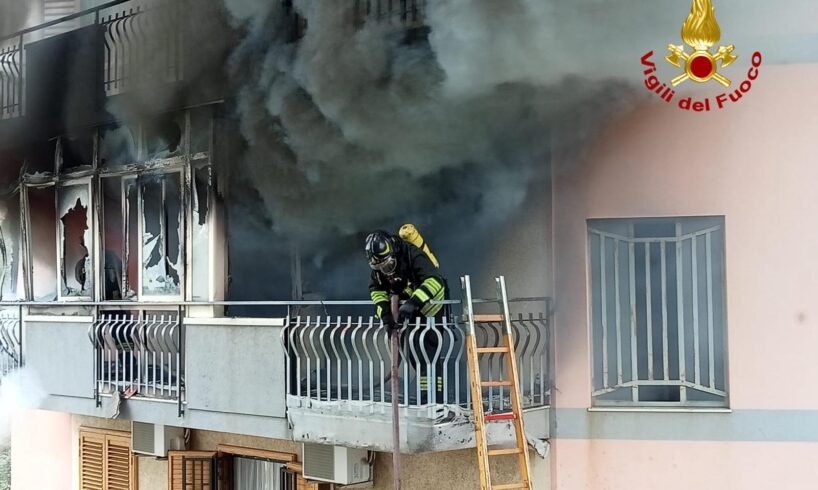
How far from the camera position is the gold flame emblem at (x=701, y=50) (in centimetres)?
736

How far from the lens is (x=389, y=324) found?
283 inches

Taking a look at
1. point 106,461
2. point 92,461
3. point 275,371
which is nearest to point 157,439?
point 106,461

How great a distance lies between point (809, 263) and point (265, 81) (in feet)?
18.0

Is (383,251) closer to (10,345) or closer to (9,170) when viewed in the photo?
(10,345)

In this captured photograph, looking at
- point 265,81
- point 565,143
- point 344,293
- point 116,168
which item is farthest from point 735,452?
point 116,168

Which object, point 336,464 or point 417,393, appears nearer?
point 417,393

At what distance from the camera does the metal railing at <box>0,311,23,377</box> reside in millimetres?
11172

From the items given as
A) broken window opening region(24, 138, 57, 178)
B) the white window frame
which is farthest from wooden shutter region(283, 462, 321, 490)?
broken window opening region(24, 138, 57, 178)

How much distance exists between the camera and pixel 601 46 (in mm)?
7629

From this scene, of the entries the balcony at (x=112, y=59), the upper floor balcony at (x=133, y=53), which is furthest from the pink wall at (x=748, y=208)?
the balcony at (x=112, y=59)

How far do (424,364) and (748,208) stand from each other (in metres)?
2.94

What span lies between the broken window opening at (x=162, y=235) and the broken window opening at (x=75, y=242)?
109 cm

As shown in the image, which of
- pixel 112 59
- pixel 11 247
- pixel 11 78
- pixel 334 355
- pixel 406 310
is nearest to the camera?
pixel 406 310

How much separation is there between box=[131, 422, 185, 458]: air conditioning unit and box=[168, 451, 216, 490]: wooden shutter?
148 mm
